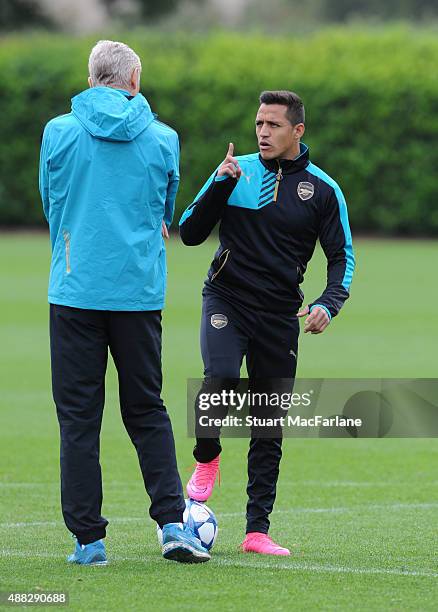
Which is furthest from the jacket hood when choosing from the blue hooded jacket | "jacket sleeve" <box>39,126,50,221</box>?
"jacket sleeve" <box>39,126,50,221</box>

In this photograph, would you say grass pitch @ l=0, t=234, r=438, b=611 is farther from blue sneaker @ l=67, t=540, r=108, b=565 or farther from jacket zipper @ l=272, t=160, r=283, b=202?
jacket zipper @ l=272, t=160, r=283, b=202

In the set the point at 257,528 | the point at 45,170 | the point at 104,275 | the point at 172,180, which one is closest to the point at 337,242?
the point at 172,180

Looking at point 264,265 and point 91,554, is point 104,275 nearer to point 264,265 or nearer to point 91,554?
point 264,265

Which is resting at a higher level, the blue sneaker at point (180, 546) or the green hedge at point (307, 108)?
the blue sneaker at point (180, 546)

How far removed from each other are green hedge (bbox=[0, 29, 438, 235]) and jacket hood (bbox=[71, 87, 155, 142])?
105 feet

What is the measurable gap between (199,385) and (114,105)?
151 cm

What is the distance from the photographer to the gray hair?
627cm

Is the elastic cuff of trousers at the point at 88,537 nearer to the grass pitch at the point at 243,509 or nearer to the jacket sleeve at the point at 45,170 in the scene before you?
the grass pitch at the point at 243,509

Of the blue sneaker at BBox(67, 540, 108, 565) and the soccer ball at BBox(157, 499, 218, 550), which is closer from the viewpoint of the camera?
the blue sneaker at BBox(67, 540, 108, 565)

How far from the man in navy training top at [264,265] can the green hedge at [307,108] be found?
3124 centimetres

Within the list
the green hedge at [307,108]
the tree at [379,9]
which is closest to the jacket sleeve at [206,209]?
the green hedge at [307,108]

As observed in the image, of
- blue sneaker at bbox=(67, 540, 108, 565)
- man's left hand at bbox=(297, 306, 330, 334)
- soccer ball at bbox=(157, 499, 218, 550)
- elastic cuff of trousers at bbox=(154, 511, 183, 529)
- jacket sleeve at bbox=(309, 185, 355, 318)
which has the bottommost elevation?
soccer ball at bbox=(157, 499, 218, 550)

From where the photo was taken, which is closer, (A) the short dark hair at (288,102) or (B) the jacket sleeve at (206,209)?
(B) the jacket sleeve at (206,209)

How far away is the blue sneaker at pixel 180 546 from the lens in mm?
6328
